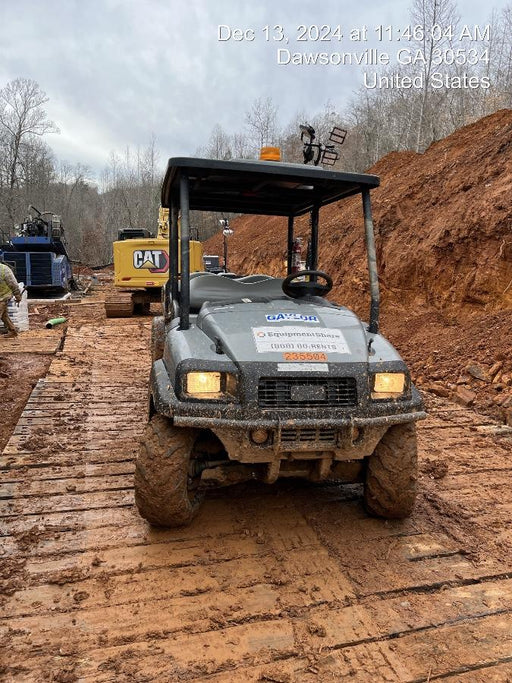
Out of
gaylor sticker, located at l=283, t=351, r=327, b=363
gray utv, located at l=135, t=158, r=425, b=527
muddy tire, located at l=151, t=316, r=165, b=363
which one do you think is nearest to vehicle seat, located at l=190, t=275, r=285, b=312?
gray utv, located at l=135, t=158, r=425, b=527

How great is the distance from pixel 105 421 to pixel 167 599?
265 centimetres

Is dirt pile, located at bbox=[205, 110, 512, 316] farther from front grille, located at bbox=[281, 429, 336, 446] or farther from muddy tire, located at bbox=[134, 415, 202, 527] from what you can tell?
muddy tire, located at bbox=[134, 415, 202, 527]

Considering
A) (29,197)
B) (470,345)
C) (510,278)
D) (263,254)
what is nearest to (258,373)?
(470,345)

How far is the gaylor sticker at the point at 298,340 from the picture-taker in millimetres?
2693

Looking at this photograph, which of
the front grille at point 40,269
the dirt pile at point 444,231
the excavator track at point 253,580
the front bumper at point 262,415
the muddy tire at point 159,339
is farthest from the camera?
the front grille at point 40,269

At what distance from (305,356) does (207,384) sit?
0.52m

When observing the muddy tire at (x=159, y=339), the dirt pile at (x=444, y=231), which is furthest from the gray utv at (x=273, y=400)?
the dirt pile at (x=444, y=231)

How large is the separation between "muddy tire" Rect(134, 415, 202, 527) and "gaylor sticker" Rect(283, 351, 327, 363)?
654mm

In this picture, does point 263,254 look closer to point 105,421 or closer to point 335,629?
point 105,421

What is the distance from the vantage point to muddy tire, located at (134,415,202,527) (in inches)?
106

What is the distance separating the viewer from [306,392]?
262cm

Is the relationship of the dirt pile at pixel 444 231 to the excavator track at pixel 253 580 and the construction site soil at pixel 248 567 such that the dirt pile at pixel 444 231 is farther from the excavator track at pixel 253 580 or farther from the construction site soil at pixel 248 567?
the excavator track at pixel 253 580

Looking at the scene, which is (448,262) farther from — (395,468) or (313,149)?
(395,468)

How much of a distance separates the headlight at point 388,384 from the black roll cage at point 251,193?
0.56 m
